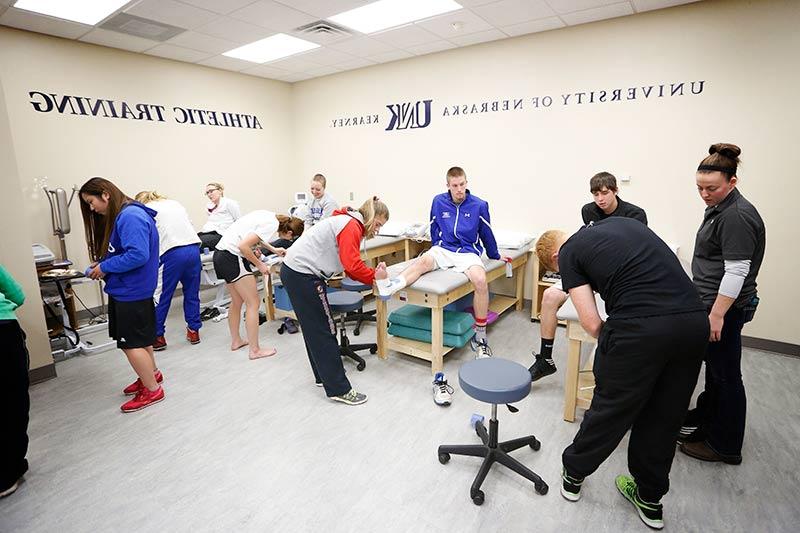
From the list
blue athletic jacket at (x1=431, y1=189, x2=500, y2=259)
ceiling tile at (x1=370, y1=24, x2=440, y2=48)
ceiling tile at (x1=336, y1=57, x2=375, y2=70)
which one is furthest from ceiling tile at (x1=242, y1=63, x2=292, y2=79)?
blue athletic jacket at (x1=431, y1=189, x2=500, y2=259)

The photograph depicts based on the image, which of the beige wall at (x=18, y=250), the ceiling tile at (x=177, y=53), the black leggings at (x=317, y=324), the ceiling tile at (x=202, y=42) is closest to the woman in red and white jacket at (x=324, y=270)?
the black leggings at (x=317, y=324)

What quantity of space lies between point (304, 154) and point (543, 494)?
552 cm

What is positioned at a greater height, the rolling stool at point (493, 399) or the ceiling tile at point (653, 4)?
the ceiling tile at point (653, 4)

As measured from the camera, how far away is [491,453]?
2074mm

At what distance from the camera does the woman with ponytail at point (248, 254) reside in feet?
10.8

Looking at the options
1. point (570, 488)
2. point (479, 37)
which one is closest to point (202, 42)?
point (479, 37)

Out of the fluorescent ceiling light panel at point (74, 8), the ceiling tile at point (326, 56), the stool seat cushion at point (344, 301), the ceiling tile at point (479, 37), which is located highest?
the ceiling tile at point (326, 56)

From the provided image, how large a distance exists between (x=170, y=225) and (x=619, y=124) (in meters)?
4.00

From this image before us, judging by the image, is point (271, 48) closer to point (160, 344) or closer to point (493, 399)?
point (160, 344)

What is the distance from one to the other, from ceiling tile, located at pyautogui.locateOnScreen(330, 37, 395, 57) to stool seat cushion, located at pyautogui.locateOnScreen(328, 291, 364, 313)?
256cm

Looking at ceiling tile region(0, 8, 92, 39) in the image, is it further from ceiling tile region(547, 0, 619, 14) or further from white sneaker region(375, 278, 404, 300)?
ceiling tile region(547, 0, 619, 14)

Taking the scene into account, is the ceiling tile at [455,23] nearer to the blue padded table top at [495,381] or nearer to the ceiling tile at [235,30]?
the ceiling tile at [235,30]

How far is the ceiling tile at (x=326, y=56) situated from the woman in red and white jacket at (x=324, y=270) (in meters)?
2.76

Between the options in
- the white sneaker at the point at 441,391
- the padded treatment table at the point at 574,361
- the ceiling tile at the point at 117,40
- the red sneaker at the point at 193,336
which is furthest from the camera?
the ceiling tile at the point at 117,40
